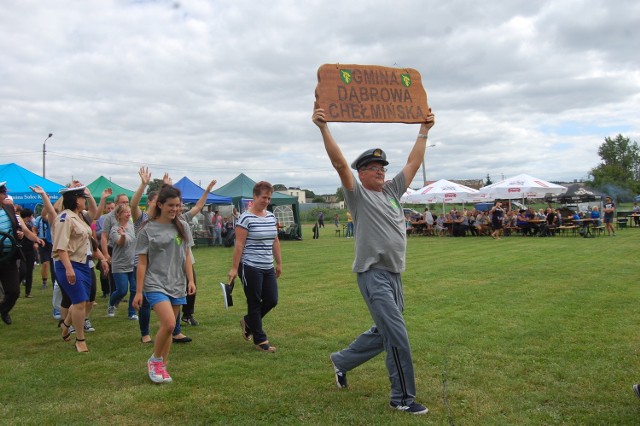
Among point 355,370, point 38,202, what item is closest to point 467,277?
point 355,370

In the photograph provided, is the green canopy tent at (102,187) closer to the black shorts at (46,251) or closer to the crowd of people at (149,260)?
the black shorts at (46,251)

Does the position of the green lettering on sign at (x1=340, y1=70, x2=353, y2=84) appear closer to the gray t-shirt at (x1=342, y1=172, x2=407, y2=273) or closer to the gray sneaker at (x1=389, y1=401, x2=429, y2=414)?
the gray t-shirt at (x1=342, y1=172, x2=407, y2=273)

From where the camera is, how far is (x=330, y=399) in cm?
430

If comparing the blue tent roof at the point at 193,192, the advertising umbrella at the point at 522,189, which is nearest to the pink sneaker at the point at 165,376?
the blue tent roof at the point at 193,192

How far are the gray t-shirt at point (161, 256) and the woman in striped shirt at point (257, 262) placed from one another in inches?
35.1

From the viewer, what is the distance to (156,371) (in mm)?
4840

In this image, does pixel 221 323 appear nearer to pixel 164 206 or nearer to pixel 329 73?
pixel 164 206

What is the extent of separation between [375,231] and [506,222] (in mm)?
23684

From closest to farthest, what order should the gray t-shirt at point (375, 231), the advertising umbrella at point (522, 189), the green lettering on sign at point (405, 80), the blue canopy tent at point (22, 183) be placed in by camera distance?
1. the gray t-shirt at point (375, 231)
2. the green lettering on sign at point (405, 80)
3. the blue canopy tent at point (22, 183)
4. the advertising umbrella at point (522, 189)

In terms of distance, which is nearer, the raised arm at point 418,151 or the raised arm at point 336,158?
the raised arm at point 336,158

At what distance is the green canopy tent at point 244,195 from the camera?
1040 inches

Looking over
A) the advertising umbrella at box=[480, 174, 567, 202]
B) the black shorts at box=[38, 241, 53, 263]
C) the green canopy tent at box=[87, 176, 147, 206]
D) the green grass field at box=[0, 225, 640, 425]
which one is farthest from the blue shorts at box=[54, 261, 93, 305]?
the advertising umbrella at box=[480, 174, 567, 202]

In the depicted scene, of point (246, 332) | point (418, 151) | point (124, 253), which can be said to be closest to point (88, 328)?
point (124, 253)

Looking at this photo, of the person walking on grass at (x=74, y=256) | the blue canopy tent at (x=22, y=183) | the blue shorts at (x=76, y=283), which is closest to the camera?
the person walking on grass at (x=74, y=256)
